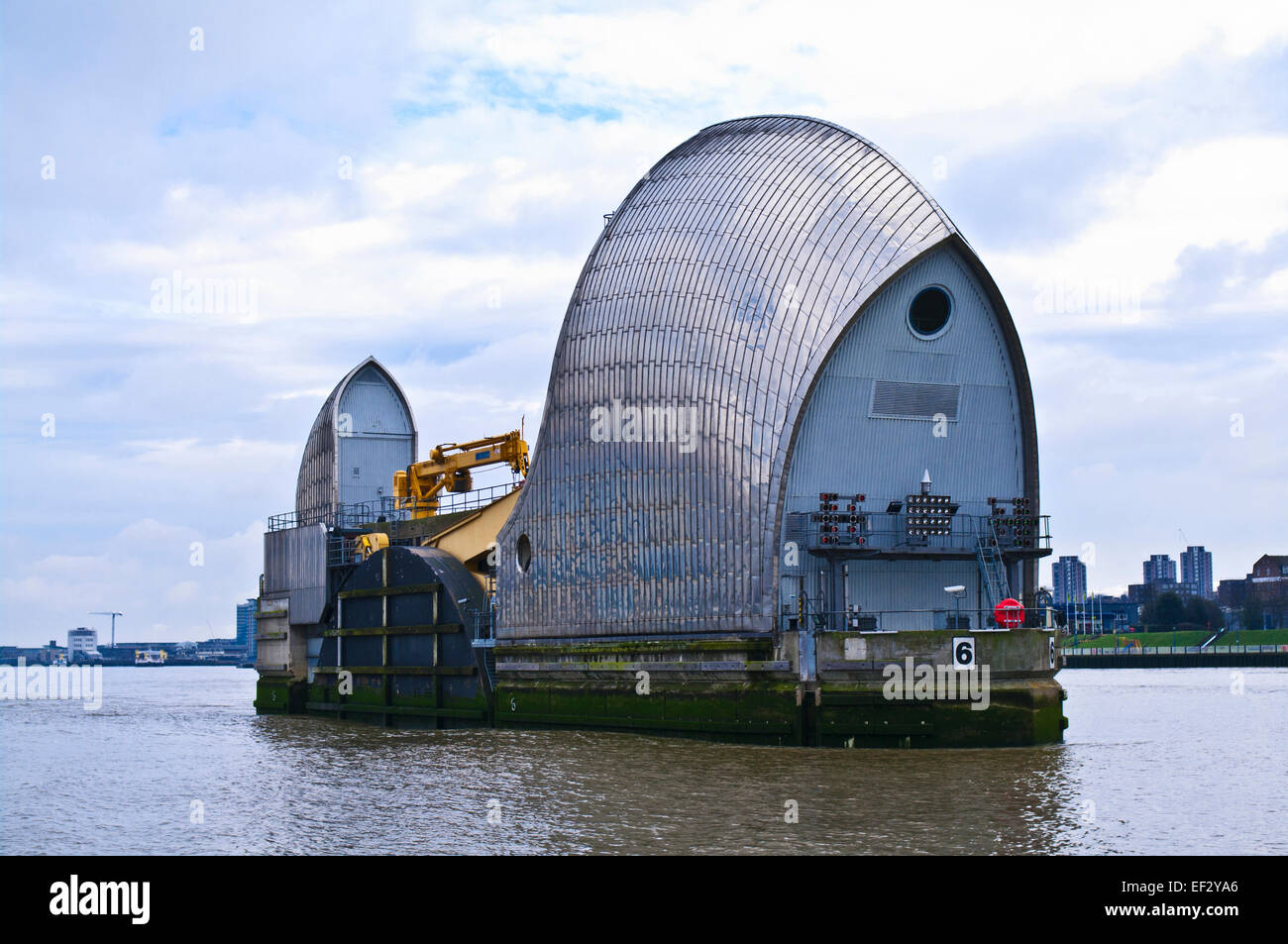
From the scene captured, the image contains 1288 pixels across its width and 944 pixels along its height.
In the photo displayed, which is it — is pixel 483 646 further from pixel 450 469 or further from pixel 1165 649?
pixel 1165 649

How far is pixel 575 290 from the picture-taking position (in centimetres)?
4912

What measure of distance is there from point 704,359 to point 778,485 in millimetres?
4843

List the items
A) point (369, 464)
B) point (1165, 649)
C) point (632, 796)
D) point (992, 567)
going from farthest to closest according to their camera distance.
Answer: point (1165, 649) < point (369, 464) < point (992, 567) < point (632, 796)

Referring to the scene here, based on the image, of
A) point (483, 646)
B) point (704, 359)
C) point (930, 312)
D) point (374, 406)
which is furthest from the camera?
point (374, 406)

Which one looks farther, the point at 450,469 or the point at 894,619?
the point at 450,469

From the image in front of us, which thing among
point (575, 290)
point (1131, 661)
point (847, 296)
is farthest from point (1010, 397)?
point (1131, 661)

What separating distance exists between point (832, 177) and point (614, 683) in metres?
16.9

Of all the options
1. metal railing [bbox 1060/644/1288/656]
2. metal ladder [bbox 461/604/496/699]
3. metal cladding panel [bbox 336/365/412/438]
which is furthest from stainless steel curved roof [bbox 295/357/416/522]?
metal railing [bbox 1060/644/1288/656]

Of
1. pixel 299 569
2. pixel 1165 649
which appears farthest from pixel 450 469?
pixel 1165 649

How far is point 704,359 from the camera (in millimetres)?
42438

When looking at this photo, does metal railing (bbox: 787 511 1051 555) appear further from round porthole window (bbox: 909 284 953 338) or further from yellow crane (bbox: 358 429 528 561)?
yellow crane (bbox: 358 429 528 561)

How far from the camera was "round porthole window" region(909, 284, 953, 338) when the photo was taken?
1682 inches

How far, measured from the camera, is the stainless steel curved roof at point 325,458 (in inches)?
2776

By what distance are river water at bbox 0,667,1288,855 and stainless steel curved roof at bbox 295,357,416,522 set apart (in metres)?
23.8
